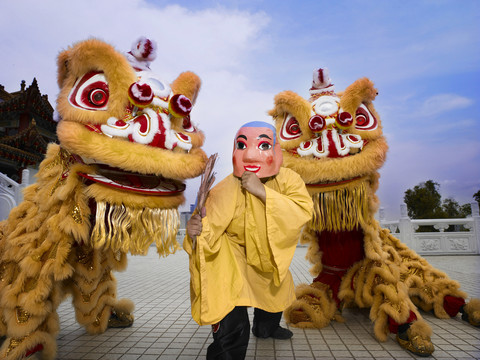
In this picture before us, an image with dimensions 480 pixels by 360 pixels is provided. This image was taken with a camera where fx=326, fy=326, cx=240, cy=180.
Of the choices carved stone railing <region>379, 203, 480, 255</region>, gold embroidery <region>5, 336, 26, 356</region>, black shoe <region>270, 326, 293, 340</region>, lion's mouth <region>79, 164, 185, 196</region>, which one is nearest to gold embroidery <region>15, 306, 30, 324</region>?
gold embroidery <region>5, 336, 26, 356</region>

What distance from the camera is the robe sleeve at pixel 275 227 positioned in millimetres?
1728

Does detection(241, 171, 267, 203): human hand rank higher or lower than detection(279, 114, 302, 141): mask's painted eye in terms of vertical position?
lower

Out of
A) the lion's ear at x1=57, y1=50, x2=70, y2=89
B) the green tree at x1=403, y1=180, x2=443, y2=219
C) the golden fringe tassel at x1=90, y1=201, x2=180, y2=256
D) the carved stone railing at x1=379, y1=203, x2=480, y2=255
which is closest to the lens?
the golden fringe tassel at x1=90, y1=201, x2=180, y2=256

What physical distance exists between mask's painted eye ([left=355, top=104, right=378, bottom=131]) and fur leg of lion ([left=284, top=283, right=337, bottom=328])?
1401mm

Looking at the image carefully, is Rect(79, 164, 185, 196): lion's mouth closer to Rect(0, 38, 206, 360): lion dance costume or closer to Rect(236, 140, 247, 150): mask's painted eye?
Rect(0, 38, 206, 360): lion dance costume

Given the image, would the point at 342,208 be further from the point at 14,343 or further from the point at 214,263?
the point at 14,343

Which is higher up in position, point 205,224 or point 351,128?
point 351,128

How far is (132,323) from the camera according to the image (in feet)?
9.65

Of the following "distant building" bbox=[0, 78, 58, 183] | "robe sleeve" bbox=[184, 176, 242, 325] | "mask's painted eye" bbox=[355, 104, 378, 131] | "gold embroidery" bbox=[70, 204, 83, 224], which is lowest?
"robe sleeve" bbox=[184, 176, 242, 325]

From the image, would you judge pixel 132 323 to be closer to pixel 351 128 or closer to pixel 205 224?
pixel 205 224

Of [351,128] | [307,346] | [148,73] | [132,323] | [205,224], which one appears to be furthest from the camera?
[132,323]

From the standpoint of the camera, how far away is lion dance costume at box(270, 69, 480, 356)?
2.48 meters

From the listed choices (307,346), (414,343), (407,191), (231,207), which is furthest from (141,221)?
(407,191)

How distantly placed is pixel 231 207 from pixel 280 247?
1.15 ft
